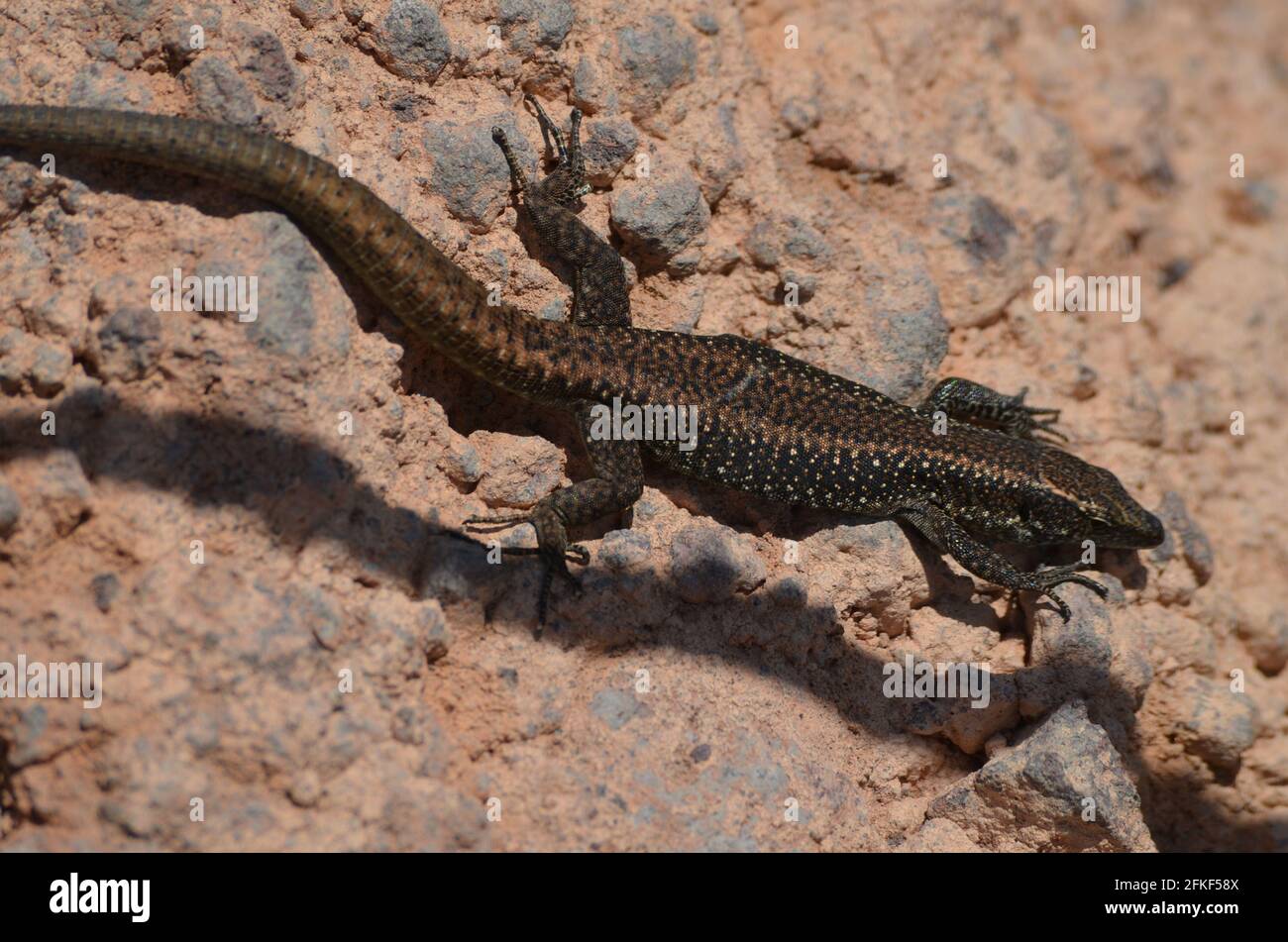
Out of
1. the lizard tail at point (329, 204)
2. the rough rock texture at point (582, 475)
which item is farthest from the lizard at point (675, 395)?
the rough rock texture at point (582, 475)

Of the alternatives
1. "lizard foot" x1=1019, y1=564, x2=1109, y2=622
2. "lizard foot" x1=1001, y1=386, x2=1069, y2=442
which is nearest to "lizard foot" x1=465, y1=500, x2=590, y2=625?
"lizard foot" x1=1019, y1=564, x2=1109, y2=622

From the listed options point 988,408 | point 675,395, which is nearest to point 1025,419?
point 988,408

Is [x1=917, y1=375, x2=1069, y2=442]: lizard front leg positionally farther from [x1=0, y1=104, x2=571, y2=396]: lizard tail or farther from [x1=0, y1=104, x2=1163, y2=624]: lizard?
[x1=0, y1=104, x2=571, y2=396]: lizard tail

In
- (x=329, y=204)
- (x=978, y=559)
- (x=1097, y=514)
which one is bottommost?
(x=978, y=559)

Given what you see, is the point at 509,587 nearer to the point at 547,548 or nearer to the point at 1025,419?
the point at 547,548

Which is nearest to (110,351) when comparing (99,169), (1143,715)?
(99,169)

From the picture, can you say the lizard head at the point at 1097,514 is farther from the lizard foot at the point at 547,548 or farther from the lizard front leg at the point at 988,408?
the lizard foot at the point at 547,548

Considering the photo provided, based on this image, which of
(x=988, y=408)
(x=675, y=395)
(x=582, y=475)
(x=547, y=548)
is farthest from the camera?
(x=988, y=408)
